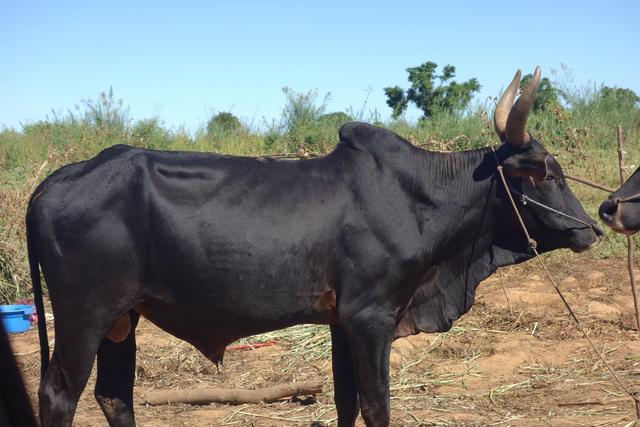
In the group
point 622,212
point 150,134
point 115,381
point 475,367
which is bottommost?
point 475,367

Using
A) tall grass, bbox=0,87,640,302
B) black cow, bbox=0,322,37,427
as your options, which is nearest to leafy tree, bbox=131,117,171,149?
tall grass, bbox=0,87,640,302

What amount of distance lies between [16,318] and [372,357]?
5.02 m

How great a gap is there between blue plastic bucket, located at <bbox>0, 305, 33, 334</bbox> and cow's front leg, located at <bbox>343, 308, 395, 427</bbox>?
491 cm

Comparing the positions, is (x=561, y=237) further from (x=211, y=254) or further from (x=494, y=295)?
(x=494, y=295)

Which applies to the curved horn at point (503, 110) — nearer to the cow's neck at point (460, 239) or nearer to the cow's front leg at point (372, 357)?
the cow's neck at point (460, 239)

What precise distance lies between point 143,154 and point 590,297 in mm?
5373

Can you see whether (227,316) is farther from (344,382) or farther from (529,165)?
(529,165)

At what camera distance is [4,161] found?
15016mm

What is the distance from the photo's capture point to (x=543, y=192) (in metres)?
4.64

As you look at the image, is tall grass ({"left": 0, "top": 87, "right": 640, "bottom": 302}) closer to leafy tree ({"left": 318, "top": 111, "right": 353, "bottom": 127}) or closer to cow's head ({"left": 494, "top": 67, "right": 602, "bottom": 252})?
leafy tree ({"left": 318, "top": 111, "right": 353, "bottom": 127})

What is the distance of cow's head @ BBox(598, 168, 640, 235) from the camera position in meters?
5.30

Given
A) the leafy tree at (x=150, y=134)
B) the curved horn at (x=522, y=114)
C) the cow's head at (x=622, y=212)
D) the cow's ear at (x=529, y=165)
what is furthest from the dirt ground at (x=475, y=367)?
the leafy tree at (x=150, y=134)

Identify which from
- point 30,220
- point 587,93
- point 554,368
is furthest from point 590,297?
point 587,93

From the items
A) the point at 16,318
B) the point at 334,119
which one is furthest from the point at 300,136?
the point at 16,318
